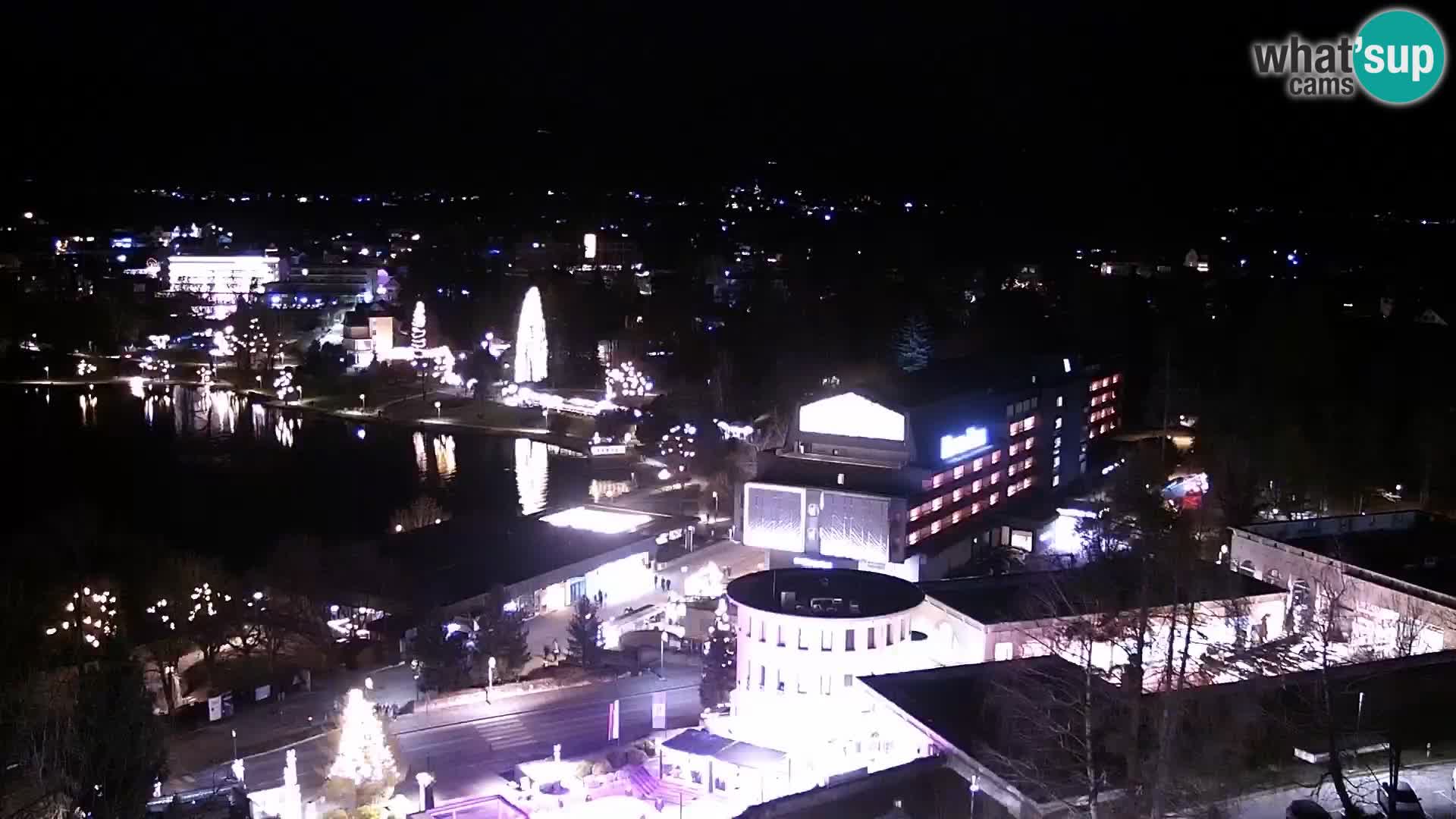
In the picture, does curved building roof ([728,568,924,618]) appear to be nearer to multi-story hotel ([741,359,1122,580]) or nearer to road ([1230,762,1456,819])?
multi-story hotel ([741,359,1122,580])

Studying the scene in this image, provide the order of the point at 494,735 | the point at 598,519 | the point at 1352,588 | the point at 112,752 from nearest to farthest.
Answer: the point at 112,752 → the point at 494,735 → the point at 1352,588 → the point at 598,519

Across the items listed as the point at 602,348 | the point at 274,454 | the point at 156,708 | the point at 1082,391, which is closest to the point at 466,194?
the point at 602,348

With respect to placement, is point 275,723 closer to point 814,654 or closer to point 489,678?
point 489,678

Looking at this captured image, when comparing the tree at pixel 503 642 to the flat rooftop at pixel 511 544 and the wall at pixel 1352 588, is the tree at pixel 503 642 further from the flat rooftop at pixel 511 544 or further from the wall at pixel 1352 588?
the wall at pixel 1352 588

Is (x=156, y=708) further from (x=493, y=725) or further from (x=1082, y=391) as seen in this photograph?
(x=1082, y=391)

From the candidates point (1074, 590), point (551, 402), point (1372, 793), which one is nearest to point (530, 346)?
point (551, 402)

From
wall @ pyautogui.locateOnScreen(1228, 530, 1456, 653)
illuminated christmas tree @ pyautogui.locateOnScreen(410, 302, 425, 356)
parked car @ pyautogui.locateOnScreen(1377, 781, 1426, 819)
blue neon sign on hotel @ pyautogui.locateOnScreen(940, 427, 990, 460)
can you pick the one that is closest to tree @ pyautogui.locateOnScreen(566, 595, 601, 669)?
blue neon sign on hotel @ pyautogui.locateOnScreen(940, 427, 990, 460)
